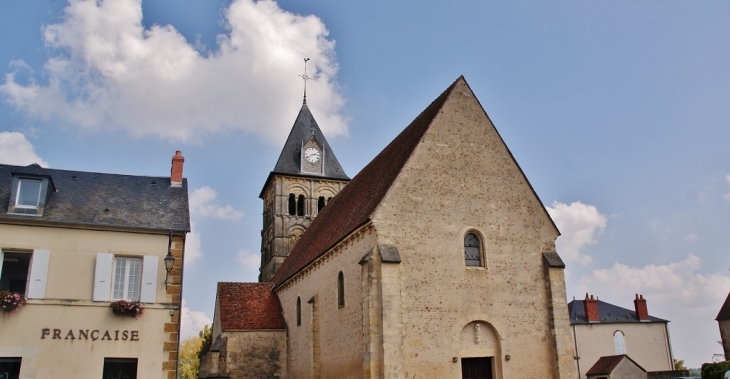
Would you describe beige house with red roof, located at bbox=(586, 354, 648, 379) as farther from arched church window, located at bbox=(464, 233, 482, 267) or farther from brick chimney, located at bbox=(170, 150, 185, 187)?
brick chimney, located at bbox=(170, 150, 185, 187)

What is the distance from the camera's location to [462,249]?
53.4 feet

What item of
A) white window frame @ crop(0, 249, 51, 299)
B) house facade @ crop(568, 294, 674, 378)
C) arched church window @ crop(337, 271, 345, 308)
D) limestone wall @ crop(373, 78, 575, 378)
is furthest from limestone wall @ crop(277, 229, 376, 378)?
house facade @ crop(568, 294, 674, 378)

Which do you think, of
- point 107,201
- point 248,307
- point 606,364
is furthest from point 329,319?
point 606,364

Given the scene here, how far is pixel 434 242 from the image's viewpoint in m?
16.0

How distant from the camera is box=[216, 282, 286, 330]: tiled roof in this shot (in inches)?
933

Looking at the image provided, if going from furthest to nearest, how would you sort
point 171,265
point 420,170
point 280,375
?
point 280,375
point 420,170
point 171,265

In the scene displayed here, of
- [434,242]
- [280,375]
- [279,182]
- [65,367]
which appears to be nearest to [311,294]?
[280,375]

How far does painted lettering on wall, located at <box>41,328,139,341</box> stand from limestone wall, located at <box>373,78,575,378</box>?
21.1 feet

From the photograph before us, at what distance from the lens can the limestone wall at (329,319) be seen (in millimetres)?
16125

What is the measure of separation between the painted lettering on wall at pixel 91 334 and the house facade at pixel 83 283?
21 mm

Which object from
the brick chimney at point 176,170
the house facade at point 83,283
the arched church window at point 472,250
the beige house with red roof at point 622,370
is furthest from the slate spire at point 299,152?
the house facade at point 83,283

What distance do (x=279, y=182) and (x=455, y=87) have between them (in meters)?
18.5

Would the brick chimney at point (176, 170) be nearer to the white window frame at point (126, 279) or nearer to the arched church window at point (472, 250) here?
the white window frame at point (126, 279)

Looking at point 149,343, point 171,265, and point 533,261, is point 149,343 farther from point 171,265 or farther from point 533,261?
point 533,261
